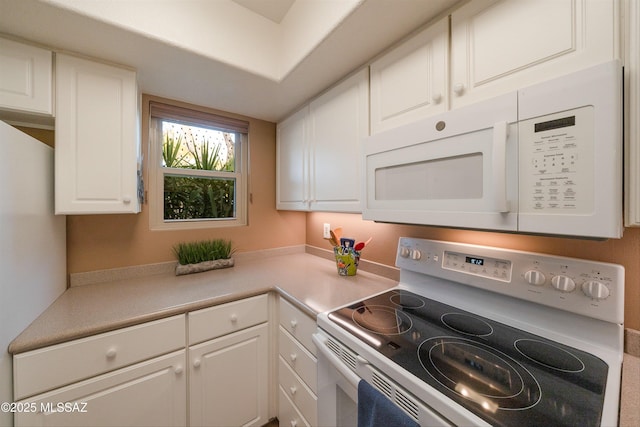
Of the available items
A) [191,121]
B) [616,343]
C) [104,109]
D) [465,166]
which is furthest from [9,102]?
[616,343]

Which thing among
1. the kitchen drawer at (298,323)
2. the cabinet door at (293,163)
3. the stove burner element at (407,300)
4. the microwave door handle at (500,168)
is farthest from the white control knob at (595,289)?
the cabinet door at (293,163)

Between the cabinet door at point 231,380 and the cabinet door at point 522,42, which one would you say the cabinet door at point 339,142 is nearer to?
the cabinet door at point 522,42

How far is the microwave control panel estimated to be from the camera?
600mm

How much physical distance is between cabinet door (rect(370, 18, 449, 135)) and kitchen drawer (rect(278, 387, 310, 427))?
5.01 feet

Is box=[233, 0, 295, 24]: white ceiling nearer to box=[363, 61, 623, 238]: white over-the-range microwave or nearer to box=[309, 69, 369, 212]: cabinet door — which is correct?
box=[309, 69, 369, 212]: cabinet door

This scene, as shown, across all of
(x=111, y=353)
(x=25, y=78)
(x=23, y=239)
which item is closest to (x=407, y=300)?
(x=111, y=353)

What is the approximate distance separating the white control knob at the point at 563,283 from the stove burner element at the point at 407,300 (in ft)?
1.57

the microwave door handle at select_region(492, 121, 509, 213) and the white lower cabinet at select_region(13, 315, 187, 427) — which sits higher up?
the microwave door handle at select_region(492, 121, 509, 213)

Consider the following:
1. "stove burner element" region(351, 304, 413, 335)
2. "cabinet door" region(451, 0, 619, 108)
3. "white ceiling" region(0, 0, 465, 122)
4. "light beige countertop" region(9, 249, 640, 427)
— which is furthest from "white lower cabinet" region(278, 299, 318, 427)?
"white ceiling" region(0, 0, 465, 122)

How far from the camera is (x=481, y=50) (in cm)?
83

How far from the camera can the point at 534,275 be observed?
33.1 inches

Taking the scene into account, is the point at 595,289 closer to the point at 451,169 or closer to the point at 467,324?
the point at 467,324

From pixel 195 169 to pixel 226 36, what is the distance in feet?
3.25

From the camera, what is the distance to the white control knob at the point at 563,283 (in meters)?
0.77
